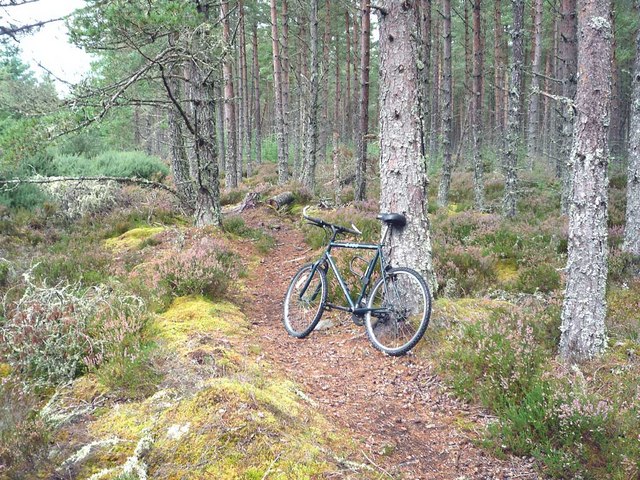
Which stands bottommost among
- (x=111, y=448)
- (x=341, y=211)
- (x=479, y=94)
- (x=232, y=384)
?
(x=111, y=448)

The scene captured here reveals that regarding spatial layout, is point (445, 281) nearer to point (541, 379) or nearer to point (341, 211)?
point (541, 379)

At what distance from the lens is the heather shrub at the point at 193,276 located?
6324 millimetres

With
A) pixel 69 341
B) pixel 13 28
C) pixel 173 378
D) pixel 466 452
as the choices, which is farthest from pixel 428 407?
pixel 13 28

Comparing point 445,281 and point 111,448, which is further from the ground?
point 445,281

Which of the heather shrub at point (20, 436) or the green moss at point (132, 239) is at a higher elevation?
the green moss at point (132, 239)

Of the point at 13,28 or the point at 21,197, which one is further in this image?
the point at 21,197

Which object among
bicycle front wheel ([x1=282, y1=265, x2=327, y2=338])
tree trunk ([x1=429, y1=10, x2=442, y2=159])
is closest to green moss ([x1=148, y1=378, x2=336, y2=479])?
bicycle front wheel ([x1=282, y1=265, x2=327, y2=338])

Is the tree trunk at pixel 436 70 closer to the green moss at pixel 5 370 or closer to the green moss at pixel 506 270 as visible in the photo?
the green moss at pixel 506 270

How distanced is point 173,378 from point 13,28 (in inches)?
218

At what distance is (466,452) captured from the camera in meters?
3.70

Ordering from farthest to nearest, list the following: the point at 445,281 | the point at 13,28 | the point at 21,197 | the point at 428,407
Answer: the point at 21,197 < the point at 445,281 < the point at 13,28 < the point at 428,407

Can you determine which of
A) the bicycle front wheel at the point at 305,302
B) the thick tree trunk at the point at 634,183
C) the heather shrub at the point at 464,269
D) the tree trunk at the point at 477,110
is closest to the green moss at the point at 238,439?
the bicycle front wheel at the point at 305,302

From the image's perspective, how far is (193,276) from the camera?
6344 millimetres

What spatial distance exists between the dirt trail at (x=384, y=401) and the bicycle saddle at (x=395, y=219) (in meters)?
1.54
